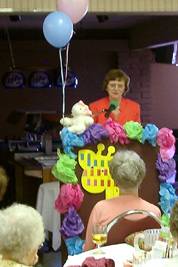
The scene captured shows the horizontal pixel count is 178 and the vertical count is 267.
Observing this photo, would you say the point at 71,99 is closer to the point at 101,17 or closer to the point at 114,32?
the point at 114,32

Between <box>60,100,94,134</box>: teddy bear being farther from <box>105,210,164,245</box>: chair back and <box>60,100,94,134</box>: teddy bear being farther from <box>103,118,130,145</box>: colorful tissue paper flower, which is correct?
<box>105,210,164,245</box>: chair back

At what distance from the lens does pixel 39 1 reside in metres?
4.63

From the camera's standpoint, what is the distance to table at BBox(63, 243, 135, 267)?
2529 mm

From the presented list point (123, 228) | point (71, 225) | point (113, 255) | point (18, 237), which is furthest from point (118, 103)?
point (18, 237)

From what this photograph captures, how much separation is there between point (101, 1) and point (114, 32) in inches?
215

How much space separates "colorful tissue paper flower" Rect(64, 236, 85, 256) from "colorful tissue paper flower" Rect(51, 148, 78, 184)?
409 millimetres

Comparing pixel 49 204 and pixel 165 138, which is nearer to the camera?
pixel 165 138

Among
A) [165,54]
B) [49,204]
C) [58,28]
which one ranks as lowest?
[49,204]

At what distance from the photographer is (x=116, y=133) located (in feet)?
12.0

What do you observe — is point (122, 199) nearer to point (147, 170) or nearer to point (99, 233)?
point (99, 233)

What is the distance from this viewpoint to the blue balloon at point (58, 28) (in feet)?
12.6

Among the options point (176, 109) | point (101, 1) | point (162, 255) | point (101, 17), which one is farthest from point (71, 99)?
point (162, 255)

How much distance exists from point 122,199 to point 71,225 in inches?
29.4

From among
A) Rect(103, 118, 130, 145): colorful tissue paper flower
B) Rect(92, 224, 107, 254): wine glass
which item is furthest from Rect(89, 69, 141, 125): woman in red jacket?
Rect(92, 224, 107, 254): wine glass
